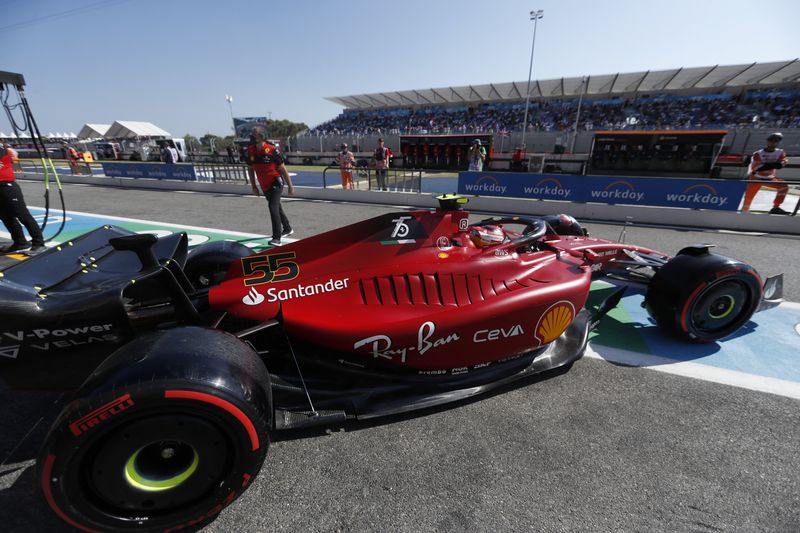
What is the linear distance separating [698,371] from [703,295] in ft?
2.22

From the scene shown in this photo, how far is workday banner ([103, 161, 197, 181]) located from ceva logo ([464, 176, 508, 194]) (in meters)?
11.5

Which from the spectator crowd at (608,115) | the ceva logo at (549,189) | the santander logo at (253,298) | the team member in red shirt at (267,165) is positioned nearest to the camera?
the santander logo at (253,298)

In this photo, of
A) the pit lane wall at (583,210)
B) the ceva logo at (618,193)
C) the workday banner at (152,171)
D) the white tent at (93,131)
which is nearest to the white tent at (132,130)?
the white tent at (93,131)

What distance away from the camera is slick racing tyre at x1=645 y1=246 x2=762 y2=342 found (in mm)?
3035

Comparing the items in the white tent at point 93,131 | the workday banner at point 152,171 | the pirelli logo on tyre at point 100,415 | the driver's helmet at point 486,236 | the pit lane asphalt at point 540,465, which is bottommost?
the pit lane asphalt at point 540,465

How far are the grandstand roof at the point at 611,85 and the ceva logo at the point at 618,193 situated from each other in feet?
109

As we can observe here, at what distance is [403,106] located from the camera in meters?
52.6

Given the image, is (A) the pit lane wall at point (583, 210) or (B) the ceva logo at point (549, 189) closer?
(A) the pit lane wall at point (583, 210)

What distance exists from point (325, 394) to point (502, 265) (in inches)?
64.4

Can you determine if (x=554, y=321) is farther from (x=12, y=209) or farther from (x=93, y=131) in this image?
(x=93, y=131)

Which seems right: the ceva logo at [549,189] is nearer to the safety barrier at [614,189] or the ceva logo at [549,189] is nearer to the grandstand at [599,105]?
the safety barrier at [614,189]

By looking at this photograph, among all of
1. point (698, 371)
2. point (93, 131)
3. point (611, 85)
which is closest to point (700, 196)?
point (698, 371)

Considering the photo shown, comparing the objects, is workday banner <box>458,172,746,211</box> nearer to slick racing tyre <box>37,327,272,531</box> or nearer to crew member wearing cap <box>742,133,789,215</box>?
crew member wearing cap <box>742,133,789,215</box>

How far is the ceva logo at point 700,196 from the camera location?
7918 millimetres
